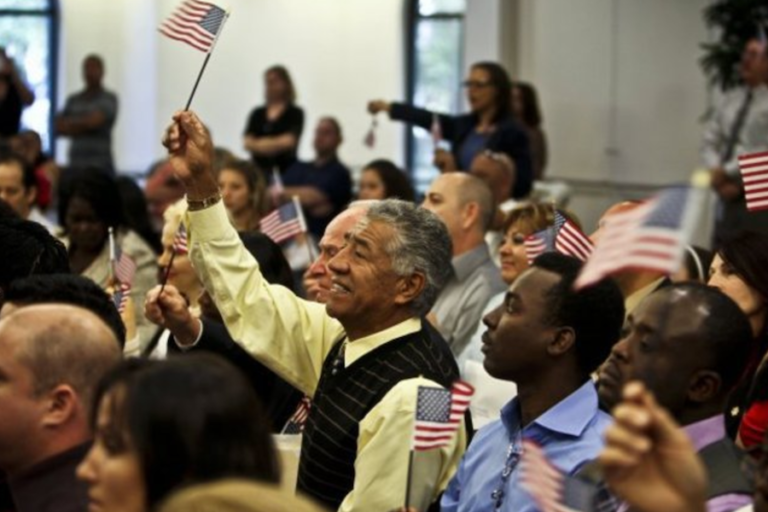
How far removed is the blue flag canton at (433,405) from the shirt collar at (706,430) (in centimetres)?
53

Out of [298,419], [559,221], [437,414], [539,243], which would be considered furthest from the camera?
[539,243]

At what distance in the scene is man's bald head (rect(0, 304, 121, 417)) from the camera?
4.04 meters

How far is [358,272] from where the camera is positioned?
5.15 metres

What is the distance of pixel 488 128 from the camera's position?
33.4 ft

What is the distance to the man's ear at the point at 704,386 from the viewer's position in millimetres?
4289

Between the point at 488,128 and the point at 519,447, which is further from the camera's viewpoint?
the point at 488,128

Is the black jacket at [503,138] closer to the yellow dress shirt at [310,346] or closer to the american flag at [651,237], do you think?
the yellow dress shirt at [310,346]

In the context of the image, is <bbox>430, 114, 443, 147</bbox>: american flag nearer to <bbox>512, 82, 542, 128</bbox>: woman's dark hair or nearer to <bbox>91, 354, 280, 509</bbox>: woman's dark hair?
<bbox>512, 82, 542, 128</bbox>: woman's dark hair

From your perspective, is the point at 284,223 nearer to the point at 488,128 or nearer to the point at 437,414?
the point at 488,128

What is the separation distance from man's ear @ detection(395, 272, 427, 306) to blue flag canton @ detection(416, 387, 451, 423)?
774 mm

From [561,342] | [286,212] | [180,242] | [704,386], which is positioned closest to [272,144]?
[286,212]

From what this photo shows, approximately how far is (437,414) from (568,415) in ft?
1.45

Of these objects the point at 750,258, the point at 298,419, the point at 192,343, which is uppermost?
the point at 750,258

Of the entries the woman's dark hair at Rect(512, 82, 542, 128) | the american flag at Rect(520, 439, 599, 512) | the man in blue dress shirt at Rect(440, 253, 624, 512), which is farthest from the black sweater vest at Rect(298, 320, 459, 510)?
the woman's dark hair at Rect(512, 82, 542, 128)
